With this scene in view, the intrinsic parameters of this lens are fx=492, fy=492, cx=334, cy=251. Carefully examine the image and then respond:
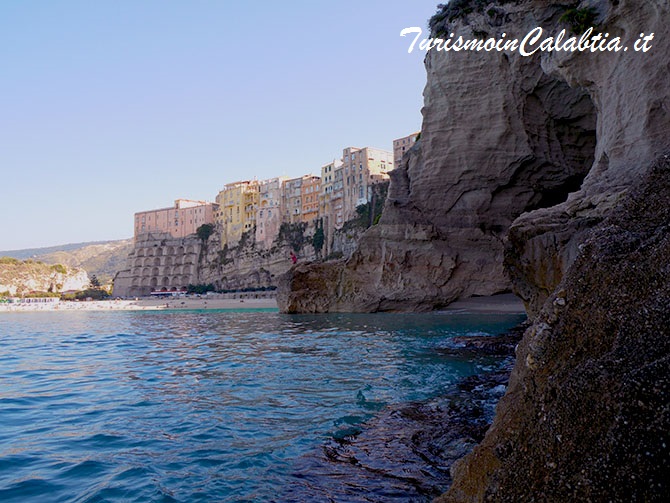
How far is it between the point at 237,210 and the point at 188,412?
3421 inches

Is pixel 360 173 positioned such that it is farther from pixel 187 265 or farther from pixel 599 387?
pixel 599 387

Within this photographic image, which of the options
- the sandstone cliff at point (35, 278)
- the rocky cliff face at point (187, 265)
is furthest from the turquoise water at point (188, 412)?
the sandstone cliff at point (35, 278)

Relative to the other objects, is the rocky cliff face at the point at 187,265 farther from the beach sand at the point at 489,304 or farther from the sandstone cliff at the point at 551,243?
the beach sand at the point at 489,304

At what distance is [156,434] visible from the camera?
19.8ft

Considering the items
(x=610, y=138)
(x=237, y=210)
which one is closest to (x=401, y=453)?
(x=610, y=138)

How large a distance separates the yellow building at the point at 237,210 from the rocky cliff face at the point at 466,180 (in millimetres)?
52832

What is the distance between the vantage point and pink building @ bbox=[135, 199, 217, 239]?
99.0 meters

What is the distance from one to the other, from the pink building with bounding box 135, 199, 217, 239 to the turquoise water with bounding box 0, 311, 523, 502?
8692 centimetres

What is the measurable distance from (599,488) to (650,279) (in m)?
1.15

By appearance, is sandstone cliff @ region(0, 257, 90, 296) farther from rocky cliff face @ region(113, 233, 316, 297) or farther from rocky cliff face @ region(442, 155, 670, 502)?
rocky cliff face @ region(442, 155, 670, 502)

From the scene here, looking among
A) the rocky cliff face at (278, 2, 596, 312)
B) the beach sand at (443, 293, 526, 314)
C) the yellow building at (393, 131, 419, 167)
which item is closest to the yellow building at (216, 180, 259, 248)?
the yellow building at (393, 131, 419, 167)

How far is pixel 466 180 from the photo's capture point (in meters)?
30.4

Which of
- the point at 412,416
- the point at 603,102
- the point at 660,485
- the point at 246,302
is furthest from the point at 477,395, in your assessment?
the point at 246,302

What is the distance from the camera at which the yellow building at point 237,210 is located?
90.4 m
